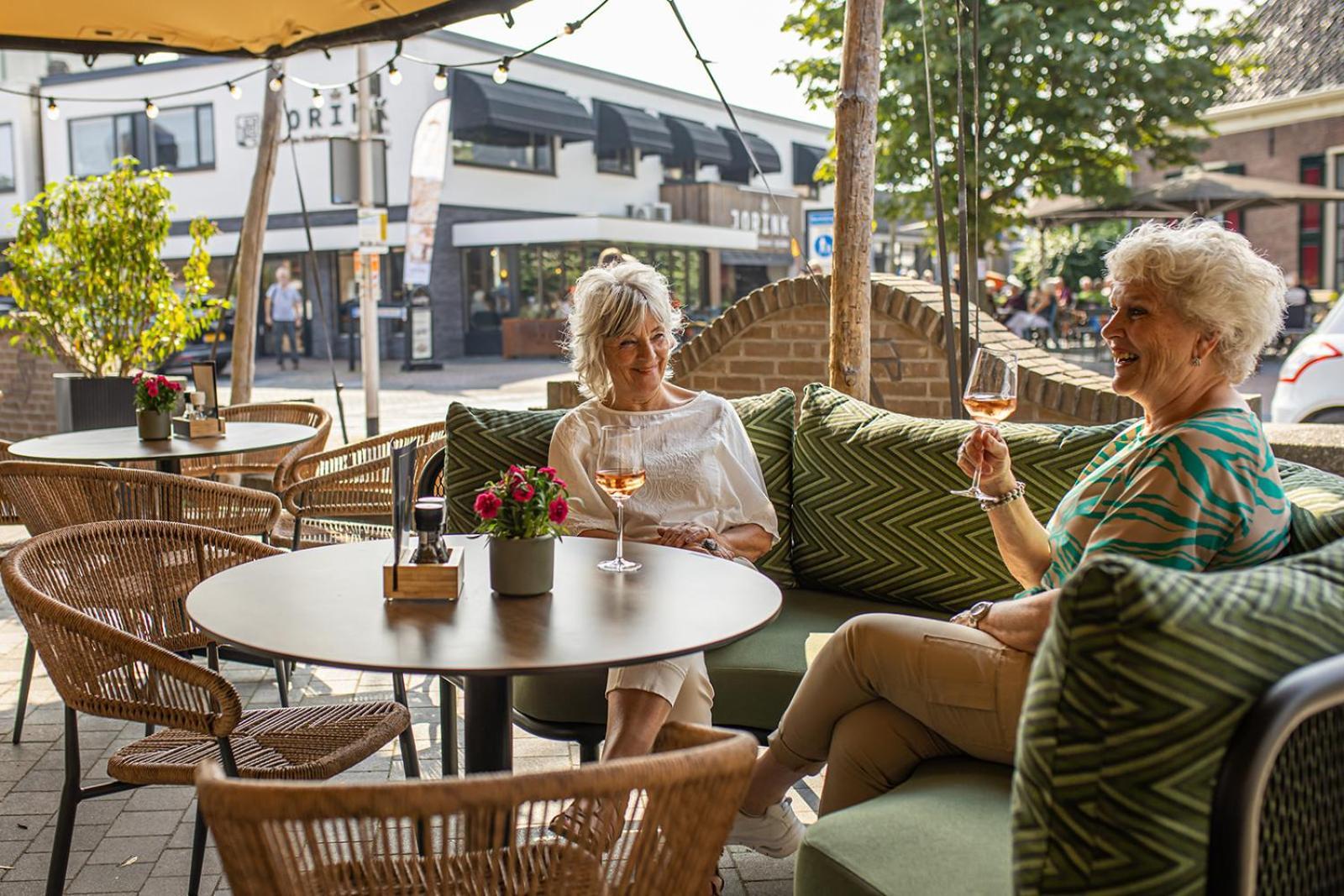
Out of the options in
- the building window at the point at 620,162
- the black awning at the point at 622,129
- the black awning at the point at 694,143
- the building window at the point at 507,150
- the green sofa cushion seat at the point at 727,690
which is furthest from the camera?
Result: the black awning at the point at 694,143

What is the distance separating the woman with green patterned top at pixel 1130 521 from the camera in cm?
207

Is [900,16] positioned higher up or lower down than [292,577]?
higher up

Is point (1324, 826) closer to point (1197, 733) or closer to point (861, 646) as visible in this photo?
point (1197, 733)

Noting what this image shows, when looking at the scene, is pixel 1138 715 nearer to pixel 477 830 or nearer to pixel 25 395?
pixel 477 830

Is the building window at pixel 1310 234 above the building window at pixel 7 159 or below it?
below

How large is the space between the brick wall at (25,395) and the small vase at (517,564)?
9072 mm

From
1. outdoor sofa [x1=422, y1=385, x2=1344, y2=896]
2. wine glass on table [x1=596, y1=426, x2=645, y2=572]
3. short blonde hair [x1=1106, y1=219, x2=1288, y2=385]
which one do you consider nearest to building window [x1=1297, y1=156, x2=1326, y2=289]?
outdoor sofa [x1=422, y1=385, x2=1344, y2=896]

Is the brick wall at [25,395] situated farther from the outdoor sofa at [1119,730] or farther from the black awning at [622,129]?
the black awning at [622,129]

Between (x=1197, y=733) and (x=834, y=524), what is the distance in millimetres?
2342

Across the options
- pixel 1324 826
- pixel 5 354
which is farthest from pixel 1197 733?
pixel 5 354

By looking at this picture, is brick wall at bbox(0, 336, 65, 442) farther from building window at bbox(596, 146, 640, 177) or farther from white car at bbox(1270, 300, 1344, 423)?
building window at bbox(596, 146, 640, 177)

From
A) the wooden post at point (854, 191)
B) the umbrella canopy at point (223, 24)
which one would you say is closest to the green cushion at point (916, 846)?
the wooden post at point (854, 191)

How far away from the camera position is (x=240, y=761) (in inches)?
97.8

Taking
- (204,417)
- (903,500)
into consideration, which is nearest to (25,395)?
(204,417)
